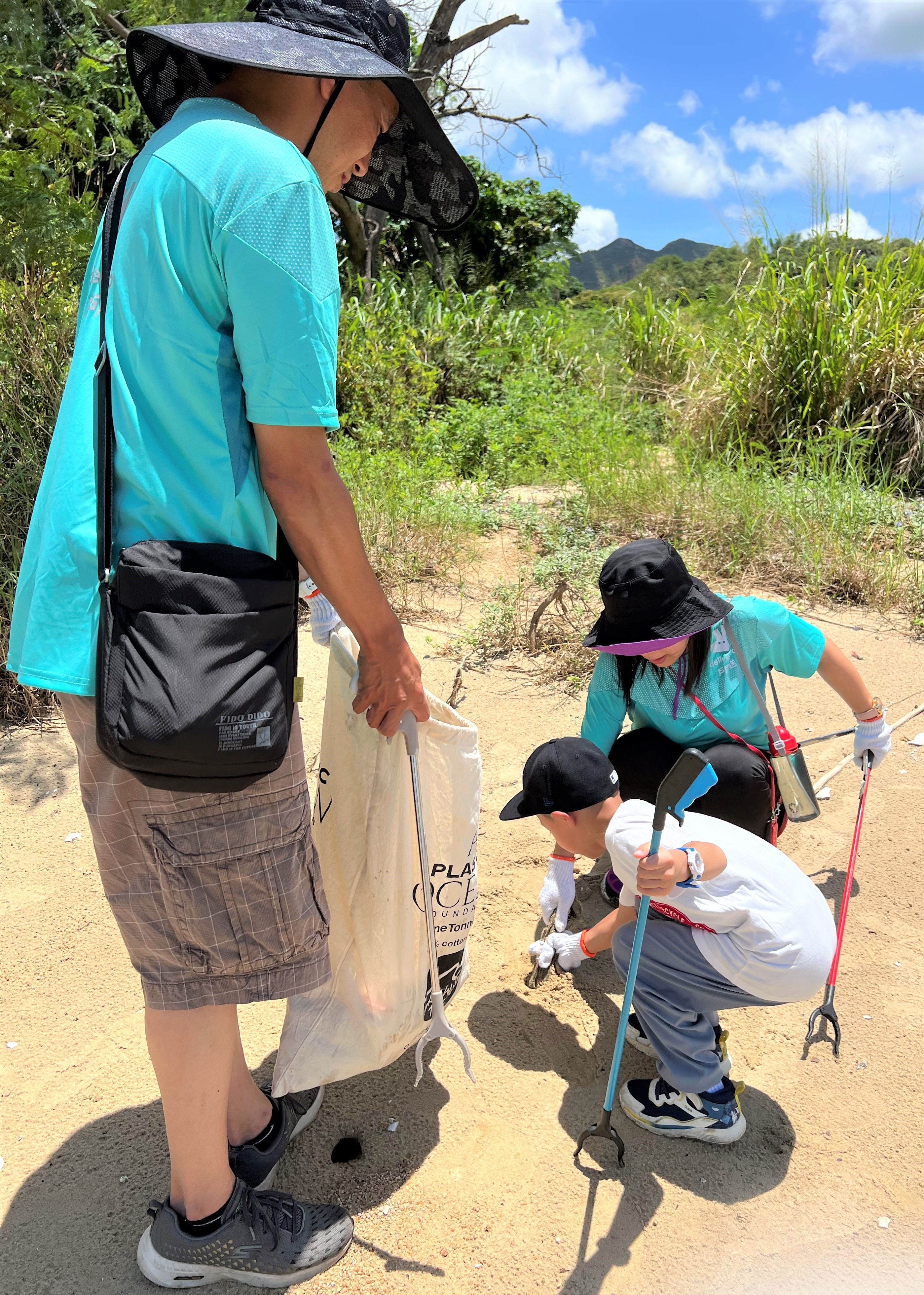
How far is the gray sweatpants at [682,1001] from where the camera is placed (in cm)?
184

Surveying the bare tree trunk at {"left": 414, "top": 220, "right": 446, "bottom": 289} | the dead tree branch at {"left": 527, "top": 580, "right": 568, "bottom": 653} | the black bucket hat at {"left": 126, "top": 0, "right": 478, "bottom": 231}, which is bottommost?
the dead tree branch at {"left": 527, "top": 580, "right": 568, "bottom": 653}

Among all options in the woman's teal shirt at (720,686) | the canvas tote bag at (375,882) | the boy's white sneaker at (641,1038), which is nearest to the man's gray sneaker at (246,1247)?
the canvas tote bag at (375,882)

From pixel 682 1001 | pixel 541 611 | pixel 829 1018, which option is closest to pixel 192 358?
pixel 682 1001

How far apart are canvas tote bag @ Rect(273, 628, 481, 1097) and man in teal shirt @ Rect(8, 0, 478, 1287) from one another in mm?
196

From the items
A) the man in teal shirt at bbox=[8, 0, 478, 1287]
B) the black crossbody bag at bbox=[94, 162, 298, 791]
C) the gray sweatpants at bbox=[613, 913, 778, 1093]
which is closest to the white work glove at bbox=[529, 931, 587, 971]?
the gray sweatpants at bbox=[613, 913, 778, 1093]

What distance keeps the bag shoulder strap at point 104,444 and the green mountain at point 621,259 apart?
12.3 meters

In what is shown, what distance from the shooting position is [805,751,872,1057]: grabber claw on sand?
6.82 ft

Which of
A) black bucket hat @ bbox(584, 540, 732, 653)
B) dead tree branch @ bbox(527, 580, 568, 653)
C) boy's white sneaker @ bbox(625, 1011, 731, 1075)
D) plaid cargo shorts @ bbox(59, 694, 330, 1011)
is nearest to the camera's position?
plaid cargo shorts @ bbox(59, 694, 330, 1011)

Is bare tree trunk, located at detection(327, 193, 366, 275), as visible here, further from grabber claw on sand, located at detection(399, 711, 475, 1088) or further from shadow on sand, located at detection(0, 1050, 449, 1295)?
shadow on sand, located at detection(0, 1050, 449, 1295)

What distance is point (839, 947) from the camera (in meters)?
2.38

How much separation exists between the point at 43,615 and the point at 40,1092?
4.26 feet

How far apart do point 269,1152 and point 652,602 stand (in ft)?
4.40

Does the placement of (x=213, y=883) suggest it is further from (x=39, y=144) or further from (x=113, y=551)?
(x=39, y=144)

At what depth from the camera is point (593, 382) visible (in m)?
7.72
